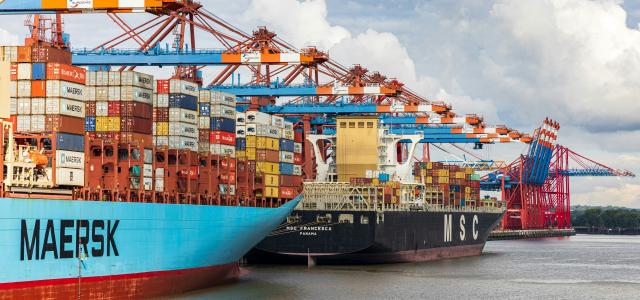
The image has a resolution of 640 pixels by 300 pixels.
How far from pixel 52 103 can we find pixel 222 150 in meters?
12.7

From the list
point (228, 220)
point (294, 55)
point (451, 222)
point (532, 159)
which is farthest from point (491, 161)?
point (228, 220)

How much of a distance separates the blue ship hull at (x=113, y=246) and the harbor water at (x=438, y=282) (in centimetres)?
188

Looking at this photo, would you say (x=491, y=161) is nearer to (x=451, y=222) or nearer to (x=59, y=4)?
(x=451, y=222)

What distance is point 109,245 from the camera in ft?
118

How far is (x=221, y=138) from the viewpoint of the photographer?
152 ft

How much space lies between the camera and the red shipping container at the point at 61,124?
34594 millimetres

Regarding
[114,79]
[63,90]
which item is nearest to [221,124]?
[114,79]

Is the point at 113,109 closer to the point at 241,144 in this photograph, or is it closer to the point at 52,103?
the point at 52,103

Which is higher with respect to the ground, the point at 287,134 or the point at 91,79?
the point at 91,79

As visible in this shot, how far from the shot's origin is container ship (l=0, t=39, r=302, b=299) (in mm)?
32844

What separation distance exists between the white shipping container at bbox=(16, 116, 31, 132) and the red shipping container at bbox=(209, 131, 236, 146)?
1219cm

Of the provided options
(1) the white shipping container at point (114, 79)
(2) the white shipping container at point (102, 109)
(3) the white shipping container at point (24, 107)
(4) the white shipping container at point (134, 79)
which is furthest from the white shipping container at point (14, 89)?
(4) the white shipping container at point (134, 79)

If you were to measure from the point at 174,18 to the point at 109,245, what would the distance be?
2374 centimetres

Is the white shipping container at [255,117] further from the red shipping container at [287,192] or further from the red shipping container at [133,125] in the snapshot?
the red shipping container at [133,125]
